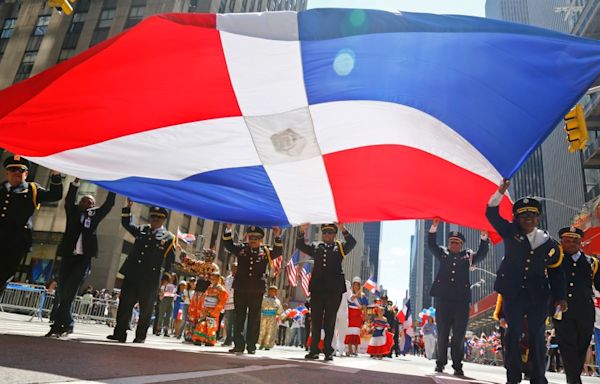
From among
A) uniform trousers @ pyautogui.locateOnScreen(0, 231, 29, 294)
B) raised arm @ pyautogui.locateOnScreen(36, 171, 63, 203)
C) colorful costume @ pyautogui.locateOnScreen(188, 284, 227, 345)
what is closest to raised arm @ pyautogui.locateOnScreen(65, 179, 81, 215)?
raised arm @ pyautogui.locateOnScreen(36, 171, 63, 203)

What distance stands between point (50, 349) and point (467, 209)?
16.2ft

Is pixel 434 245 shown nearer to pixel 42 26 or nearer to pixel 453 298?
pixel 453 298

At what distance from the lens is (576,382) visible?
5820 millimetres

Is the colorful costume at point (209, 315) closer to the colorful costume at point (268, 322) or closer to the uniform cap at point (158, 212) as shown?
the colorful costume at point (268, 322)

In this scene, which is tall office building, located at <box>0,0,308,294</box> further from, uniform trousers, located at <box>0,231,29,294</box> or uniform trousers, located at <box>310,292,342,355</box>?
uniform trousers, located at <box>0,231,29,294</box>

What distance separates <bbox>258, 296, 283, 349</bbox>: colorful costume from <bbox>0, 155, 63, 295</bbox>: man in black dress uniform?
6618 mm

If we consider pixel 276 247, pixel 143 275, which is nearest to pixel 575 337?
pixel 276 247

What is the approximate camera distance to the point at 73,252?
5824mm

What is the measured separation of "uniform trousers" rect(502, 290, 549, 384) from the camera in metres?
4.64

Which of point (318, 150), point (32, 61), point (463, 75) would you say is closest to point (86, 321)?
point (318, 150)

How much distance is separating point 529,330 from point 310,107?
340cm

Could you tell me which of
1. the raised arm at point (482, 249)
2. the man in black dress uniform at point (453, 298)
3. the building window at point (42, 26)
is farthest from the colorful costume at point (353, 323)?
the building window at point (42, 26)

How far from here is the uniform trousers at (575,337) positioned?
18.9 feet

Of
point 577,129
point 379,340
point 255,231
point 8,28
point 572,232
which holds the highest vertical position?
point 8,28
